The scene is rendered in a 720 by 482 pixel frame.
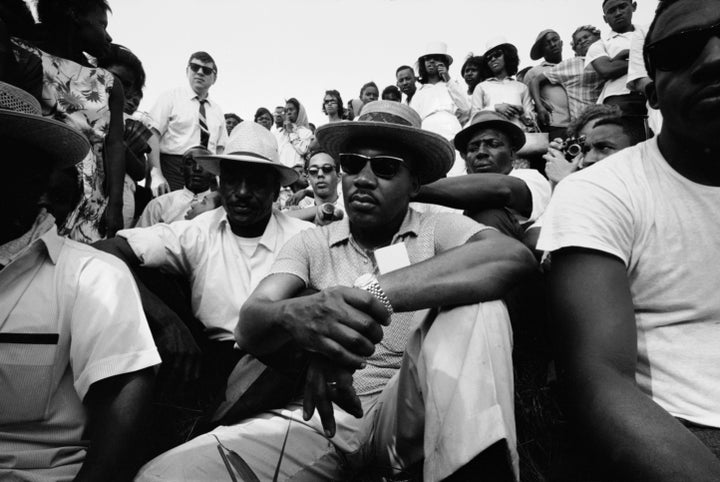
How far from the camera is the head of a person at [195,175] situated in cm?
584

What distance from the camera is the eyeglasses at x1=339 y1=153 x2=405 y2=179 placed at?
2.56 m

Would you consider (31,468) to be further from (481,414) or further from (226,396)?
(481,414)

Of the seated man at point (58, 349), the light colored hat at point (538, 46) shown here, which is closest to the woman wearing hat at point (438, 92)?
the light colored hat at point (538, 46)

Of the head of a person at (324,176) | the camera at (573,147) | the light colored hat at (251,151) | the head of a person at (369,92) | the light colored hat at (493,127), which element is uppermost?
the head of a person at (369,92)

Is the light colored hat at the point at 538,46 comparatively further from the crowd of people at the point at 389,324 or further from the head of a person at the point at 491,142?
the crowd of people at the point at 389,324

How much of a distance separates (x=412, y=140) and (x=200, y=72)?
5.17 metres

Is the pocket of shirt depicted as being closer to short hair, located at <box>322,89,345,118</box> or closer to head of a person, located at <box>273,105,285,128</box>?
short hair, located at <box>322,89,345,118</box>

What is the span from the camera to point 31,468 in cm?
160

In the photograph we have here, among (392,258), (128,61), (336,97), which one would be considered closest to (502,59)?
(336,97)

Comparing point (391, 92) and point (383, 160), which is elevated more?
point (391, 92)

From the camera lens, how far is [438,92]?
7125mm

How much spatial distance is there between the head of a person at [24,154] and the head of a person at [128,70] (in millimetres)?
3530

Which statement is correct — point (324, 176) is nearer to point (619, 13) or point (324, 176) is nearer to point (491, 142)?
point (491, 142)

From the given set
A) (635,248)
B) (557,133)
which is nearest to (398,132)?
(635,248)
